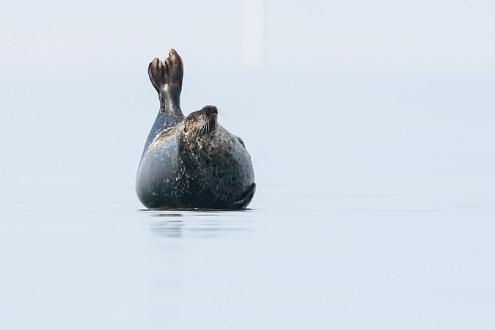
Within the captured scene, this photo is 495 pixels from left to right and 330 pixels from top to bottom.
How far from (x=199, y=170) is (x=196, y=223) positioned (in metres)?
1.13

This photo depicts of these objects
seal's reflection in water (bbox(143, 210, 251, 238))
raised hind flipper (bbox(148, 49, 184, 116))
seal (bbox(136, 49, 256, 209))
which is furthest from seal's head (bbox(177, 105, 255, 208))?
raised hind flipper (bbox(148, 49, 184, 116))

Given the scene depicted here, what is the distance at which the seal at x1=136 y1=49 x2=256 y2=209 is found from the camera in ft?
51.4

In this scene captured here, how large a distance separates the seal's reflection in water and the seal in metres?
0.21

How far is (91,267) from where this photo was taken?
40.3ft

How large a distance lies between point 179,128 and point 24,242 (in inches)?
106

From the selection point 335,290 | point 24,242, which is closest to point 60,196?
point 24,242

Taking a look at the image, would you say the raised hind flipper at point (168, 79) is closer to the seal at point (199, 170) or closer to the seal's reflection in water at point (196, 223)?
the seal at point (199, 170)

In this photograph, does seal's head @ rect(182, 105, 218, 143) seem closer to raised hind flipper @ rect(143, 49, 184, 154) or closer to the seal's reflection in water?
the seal's reflection in water

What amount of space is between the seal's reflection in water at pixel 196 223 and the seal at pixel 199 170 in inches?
8.1

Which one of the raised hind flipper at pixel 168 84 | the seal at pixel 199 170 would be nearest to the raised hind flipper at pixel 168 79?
the raised hind flipper at pixel 168 84

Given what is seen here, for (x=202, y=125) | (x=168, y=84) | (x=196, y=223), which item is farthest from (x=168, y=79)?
(x=196, y=223)

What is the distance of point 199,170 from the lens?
15.7 meters

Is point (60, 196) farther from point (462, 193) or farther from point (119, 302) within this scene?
point (119, 302)

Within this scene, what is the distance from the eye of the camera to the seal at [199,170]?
51.4ft
